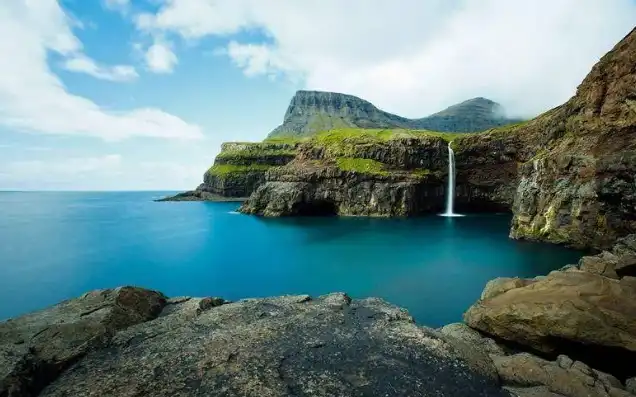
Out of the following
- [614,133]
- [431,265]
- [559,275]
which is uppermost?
[614,133]

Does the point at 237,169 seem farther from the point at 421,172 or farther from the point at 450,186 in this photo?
the point at 450,186

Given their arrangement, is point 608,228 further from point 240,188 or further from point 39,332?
point 240,188

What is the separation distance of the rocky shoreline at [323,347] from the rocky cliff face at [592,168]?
30.5m

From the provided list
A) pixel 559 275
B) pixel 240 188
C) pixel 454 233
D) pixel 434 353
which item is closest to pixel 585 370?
pixel 434 353

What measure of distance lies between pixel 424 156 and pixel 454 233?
38.3 meters

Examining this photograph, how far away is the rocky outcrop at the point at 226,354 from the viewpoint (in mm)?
13609

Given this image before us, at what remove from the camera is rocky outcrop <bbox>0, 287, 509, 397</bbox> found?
13609 mm

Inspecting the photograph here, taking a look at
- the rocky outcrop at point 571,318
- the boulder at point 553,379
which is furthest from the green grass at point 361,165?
the boulder at point 553,379

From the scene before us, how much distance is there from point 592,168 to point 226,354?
52822 mm

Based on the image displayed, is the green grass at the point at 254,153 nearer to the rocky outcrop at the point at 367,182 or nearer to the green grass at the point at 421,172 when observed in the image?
the rocky outcrop at the point at 367,182

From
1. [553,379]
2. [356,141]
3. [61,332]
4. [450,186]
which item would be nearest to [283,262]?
[61,332]

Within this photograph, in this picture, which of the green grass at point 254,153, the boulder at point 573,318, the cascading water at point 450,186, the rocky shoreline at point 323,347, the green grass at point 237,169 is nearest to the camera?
the rocky shoreline at point 323,347

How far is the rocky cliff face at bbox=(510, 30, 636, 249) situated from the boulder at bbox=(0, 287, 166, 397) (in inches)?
2008

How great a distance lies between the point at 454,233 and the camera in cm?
7344
